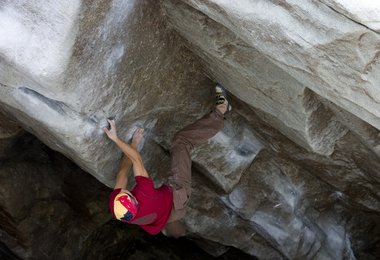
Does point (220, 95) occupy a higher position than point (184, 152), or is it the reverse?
point (220, 95)

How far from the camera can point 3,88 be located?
4.57 m

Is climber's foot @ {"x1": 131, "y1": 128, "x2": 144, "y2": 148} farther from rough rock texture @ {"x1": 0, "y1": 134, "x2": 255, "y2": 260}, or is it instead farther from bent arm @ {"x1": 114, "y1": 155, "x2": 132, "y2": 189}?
rough rock texture @ {"x1": 0, "y1": 134, "x2": 255, "y2": 260}

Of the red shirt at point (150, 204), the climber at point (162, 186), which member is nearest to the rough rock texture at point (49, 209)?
the climber at point (162, 186)

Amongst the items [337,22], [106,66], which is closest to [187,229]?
[106,66]

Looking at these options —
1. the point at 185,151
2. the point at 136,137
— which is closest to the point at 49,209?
the point at 136,137

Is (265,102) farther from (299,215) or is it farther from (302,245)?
(302,245)

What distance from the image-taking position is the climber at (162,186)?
4.49m

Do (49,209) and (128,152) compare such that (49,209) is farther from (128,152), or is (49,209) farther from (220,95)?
(220,95)

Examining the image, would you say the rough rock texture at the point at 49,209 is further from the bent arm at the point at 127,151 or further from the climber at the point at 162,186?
the bent arm at the point at 127,151

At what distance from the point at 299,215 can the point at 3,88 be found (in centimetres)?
437

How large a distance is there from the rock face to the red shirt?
578 mm

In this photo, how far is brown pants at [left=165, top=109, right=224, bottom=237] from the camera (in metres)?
5.17

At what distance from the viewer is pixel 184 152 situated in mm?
5305

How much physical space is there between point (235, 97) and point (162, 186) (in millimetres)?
1296
